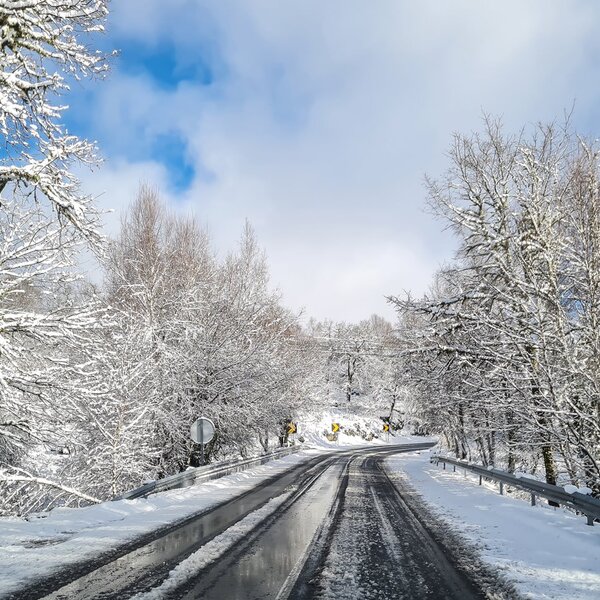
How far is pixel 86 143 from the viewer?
25.2 feet

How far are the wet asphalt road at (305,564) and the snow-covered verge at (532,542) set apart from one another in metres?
0.44

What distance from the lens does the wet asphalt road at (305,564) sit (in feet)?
16.2

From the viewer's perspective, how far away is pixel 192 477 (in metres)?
14.5

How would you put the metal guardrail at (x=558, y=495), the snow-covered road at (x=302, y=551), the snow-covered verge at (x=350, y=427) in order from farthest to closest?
the snow-covered verge at (x=350, y=427) → the metal guardrail at (x=558, y=495) → the snow-covered road at (x=302, y=551)

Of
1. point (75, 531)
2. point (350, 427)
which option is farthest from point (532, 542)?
point (350, 427)

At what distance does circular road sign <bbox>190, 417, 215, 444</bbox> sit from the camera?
1433 cm

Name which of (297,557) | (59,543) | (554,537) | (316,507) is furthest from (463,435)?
(59,543)

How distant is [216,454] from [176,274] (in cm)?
919

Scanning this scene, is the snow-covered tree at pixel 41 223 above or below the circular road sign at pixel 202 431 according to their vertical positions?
above

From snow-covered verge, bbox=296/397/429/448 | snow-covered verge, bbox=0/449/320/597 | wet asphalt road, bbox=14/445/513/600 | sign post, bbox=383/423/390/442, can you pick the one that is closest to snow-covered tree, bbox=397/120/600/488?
wet asphalt road, bbox=14/445/513/600

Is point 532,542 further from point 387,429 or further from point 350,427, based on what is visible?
point 350,427

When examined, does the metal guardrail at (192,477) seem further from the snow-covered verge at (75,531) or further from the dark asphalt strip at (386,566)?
the dark asphalt strip at (386,566)

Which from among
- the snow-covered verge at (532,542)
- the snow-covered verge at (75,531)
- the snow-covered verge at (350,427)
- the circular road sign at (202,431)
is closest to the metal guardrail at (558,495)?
the snow-covered verge at (532,542)

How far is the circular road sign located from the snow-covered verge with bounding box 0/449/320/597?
1.95m
